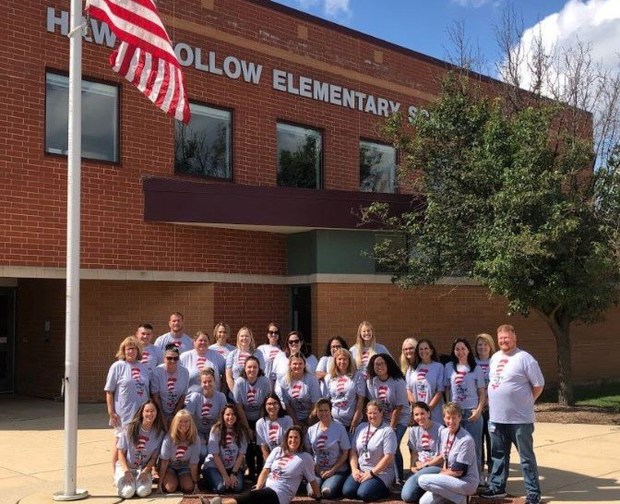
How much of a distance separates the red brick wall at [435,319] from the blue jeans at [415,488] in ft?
24.9

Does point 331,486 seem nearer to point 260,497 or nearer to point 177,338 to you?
point 260,497

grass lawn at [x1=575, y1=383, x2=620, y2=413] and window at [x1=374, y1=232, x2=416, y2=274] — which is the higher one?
window at [x1=374, y1=232, x2=416, y2=274]

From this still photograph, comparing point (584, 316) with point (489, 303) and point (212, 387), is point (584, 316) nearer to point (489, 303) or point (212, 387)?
point (489, 303)

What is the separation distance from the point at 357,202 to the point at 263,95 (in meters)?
3.11

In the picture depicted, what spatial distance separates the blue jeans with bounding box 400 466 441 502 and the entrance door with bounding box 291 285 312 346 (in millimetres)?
8160

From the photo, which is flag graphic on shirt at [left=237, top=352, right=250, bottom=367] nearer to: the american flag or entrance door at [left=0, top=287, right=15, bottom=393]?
the american flag

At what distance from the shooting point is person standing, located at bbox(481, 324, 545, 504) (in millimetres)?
7305

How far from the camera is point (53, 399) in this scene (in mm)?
14914

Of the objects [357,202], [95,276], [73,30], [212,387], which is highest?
[73,30]

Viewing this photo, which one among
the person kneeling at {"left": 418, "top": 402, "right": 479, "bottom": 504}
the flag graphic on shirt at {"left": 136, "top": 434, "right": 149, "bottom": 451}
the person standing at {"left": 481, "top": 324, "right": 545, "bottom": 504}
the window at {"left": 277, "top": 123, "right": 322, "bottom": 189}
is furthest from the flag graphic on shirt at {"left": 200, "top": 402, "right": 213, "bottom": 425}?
the window at {"left": 277, "top": 123, "right": 322, "bottom": 189}

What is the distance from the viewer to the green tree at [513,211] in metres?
12.1

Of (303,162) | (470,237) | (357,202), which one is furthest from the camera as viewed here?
(303,162)

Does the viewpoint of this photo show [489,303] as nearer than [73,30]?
No

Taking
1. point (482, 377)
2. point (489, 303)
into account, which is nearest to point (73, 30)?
point (482, 377)
